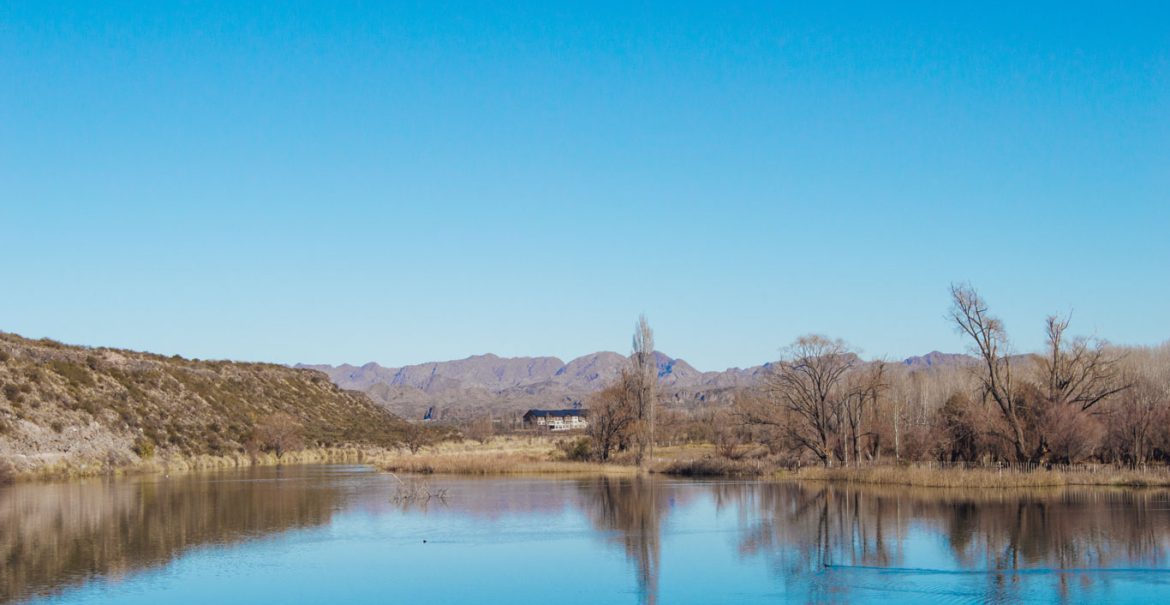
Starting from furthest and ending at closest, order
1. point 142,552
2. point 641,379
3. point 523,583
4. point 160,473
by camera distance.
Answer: point 641,379, point 160,473, point 142,552, point 523,583

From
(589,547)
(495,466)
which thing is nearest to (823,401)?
(495,466)

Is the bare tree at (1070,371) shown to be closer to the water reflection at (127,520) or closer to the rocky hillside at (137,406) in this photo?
the water reflection at (127,520)

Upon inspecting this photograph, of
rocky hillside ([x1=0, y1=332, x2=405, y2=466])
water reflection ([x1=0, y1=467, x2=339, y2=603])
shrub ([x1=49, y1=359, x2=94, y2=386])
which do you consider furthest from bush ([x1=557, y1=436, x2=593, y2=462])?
shrub ([x1=49, y1=359, x2=94, y2=386])

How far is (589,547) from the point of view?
77.1 ft

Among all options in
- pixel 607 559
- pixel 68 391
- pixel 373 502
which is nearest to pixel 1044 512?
pixel 607 559

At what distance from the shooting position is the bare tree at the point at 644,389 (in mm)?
54031

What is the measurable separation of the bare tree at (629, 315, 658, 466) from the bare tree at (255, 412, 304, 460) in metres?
23.0

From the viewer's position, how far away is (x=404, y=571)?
20.4 m

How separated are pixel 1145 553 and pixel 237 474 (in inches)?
1645

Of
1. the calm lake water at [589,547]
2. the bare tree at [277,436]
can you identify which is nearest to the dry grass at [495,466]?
the bare tree at [277,436]

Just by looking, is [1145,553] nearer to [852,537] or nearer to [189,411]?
[852,537]

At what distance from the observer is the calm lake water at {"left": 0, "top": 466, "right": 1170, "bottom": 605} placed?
1772cm

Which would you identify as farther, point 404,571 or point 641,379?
point 641,379

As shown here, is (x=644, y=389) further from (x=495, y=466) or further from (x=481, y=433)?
(x=481, y=433)
